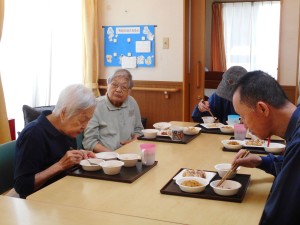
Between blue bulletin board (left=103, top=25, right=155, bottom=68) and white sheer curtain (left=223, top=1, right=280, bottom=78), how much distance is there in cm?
236

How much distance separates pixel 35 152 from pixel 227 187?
37.1 inches

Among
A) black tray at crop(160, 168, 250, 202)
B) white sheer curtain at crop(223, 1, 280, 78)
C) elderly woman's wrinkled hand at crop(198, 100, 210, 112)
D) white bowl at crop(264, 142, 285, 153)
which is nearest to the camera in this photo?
black tray at crop(160, 168, 250, 202)

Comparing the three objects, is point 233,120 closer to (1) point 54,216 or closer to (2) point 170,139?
(2) point 170,139

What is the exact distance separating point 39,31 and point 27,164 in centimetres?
237

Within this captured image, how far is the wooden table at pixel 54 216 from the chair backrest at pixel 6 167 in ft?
1.72

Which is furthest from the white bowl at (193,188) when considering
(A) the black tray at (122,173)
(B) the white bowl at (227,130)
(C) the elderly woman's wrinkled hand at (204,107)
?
(C) the elderly woman's wrinkled hand at (204,107)

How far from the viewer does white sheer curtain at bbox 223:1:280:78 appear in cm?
617

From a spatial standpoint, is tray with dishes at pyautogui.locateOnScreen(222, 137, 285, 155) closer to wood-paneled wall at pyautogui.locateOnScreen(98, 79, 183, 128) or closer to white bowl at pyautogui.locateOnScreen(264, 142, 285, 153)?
white bowl at pyautogui.locateOnScreen(264, 142, 285, 153)

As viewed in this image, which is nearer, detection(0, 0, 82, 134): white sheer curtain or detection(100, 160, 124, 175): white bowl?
detection(100, 160, 124, 175): white bowl

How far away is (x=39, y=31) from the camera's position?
388 cm

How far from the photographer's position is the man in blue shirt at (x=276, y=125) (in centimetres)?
119

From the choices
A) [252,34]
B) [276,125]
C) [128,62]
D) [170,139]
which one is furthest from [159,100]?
[276,125]

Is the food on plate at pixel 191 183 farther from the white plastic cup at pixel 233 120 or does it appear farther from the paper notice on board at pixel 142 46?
the paper notice on board at pixel 142 46

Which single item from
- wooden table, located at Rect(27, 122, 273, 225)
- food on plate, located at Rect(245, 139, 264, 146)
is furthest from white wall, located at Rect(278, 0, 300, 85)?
wooden table, located at Rect(27, 122, 273, 225)
